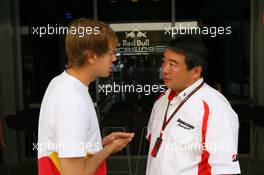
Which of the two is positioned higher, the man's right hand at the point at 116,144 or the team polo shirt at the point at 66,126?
the team polo shirt at the point at 66,126

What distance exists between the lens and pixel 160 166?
171 centimetres

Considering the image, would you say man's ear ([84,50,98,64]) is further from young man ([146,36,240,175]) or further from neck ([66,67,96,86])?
young man ([146,36,240,175])

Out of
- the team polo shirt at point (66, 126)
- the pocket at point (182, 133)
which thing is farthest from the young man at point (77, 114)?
the pocket at point (182, 133)

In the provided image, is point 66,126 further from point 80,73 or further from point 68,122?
point 80,73

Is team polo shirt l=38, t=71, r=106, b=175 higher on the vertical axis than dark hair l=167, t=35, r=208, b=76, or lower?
Result: lower

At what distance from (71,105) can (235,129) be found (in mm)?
736

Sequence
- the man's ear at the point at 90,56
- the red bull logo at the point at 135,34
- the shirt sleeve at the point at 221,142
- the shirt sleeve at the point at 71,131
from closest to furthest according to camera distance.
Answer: the shirt sleeve at the point at 71,131
the man's ear at the point at 90,56
the shirt sleeve at the point at 221,142
the red bull logo at the point at 135,34

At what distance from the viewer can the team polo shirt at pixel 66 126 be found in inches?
50.8

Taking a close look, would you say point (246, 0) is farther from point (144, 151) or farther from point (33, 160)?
point (33, 160)

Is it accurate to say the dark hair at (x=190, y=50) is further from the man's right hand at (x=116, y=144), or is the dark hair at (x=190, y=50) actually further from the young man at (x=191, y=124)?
the man's right hand at (x=116, y=144)

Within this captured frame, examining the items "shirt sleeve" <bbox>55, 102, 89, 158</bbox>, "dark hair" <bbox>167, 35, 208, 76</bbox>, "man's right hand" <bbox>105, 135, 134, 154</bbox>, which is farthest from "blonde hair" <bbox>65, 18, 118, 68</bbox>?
"dark hair" <bbox>167, 35, 208, 76</bbox>

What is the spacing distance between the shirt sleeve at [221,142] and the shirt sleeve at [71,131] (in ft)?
1.83

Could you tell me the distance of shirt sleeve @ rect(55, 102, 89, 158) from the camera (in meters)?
1.28

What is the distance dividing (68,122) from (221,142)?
25.6 inches
